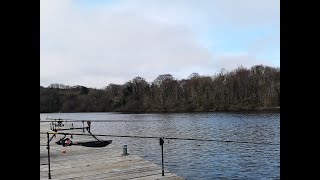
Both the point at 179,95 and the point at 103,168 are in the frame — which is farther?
the point at 179,95

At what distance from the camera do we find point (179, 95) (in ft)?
438

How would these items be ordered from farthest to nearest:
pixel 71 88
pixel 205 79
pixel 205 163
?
pixel 71 88 → pixel 205 79 → pixel 205 163

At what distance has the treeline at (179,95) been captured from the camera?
111 metres

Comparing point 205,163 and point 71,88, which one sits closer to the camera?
point 205,163

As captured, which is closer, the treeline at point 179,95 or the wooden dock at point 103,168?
the wooden dock at point 103,168

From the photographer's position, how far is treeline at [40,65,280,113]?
111m

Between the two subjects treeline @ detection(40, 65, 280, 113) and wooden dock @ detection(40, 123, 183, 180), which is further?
treeline @ detection(40, 65, 280, 113)
